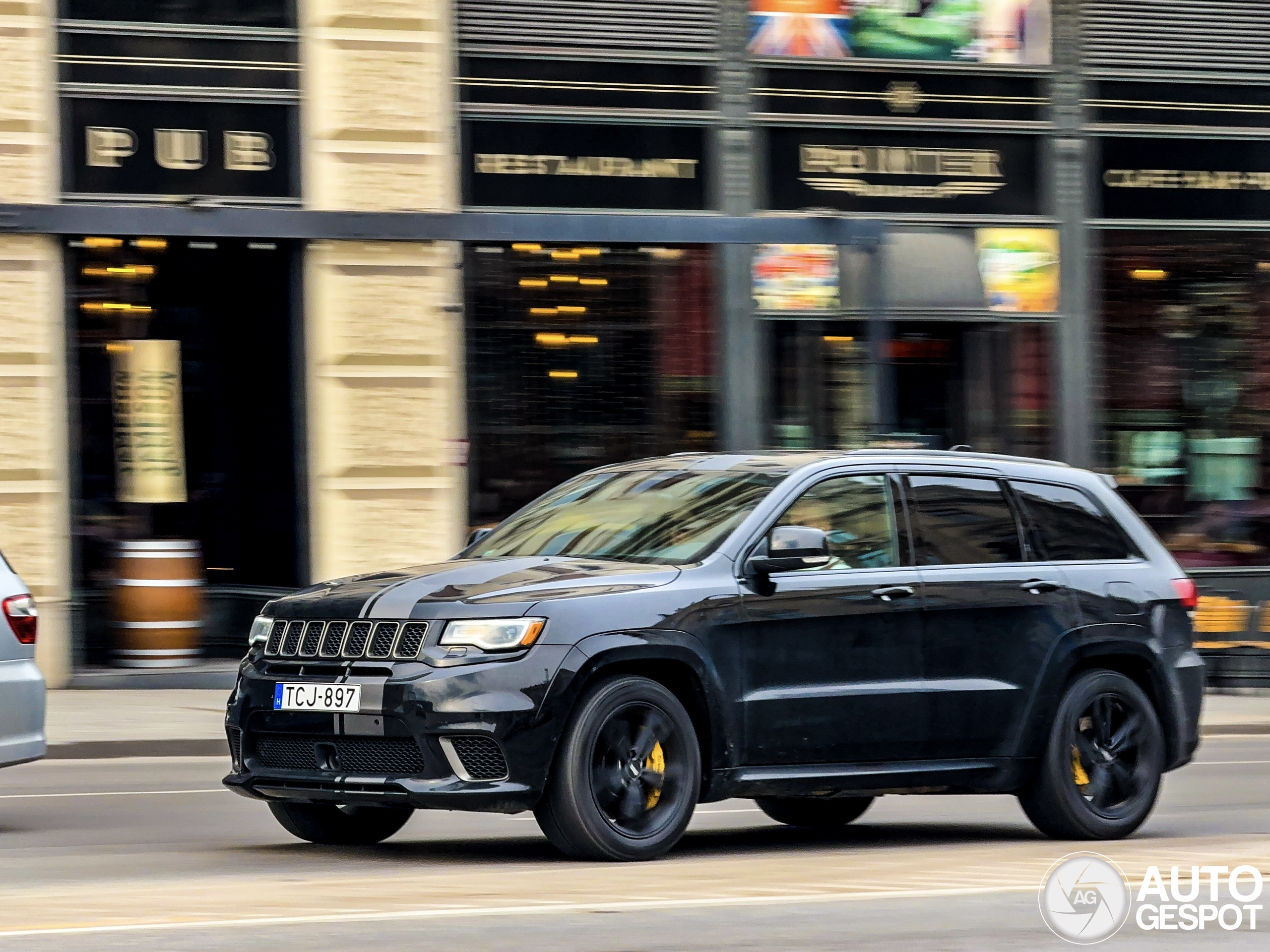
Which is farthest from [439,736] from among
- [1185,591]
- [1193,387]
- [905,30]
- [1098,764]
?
[1193,387]

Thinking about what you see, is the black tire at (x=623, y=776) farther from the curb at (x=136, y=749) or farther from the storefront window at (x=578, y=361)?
the storefront window at (x=578, y=361)

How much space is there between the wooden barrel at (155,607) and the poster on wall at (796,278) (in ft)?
16.3

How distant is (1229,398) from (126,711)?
9838 mm

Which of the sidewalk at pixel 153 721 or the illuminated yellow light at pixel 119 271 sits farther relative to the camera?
the illuminated yellow light at pixel 119 271

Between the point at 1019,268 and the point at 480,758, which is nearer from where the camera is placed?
the point at 480,758

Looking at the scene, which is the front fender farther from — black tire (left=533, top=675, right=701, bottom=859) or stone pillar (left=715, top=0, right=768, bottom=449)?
stone pillar (left=715, top=0, right=768, bottom=449)

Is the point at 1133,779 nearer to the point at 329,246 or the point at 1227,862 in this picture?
the point at 1227,862

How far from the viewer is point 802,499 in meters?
8.36

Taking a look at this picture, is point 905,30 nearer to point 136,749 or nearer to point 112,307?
point 112,307

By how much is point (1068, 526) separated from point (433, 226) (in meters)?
8.24

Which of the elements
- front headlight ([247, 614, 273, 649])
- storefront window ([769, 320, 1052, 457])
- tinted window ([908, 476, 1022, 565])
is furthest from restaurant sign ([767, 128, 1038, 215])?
front headlight ([247, 614, 273, 649])

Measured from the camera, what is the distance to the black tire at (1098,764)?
8.80m

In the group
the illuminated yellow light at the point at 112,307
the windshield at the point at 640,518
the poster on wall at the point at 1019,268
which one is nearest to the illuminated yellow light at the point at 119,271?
the illuminated yellow light at the point at 112,307

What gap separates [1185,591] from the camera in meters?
9.32
